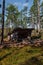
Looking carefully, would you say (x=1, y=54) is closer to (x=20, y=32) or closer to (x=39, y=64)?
(x=39, y=64)

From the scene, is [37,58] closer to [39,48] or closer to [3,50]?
[39,48]

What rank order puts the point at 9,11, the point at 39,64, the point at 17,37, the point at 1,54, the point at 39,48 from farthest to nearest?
the point at 9,11 → the point at 17,37 → the point at 39,48 → the point at 1,54 → the point at 39,64

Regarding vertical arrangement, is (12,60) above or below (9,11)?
below

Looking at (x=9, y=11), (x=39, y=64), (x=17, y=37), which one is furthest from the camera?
(x=9, y=11)

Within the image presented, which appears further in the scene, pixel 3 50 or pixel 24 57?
pixel 3 50

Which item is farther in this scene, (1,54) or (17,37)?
(17,37)

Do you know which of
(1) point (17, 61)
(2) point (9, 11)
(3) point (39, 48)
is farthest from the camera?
(2) point (9, 11)

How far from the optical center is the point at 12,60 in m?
10.8

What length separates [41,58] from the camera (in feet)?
34.7

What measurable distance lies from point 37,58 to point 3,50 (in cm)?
331

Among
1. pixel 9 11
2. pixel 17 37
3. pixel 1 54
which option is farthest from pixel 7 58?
pixel 9 11

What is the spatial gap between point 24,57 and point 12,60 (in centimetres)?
80

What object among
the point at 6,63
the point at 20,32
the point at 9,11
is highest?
the point at 9,11

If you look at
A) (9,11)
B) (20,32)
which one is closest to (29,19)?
(9,11)
